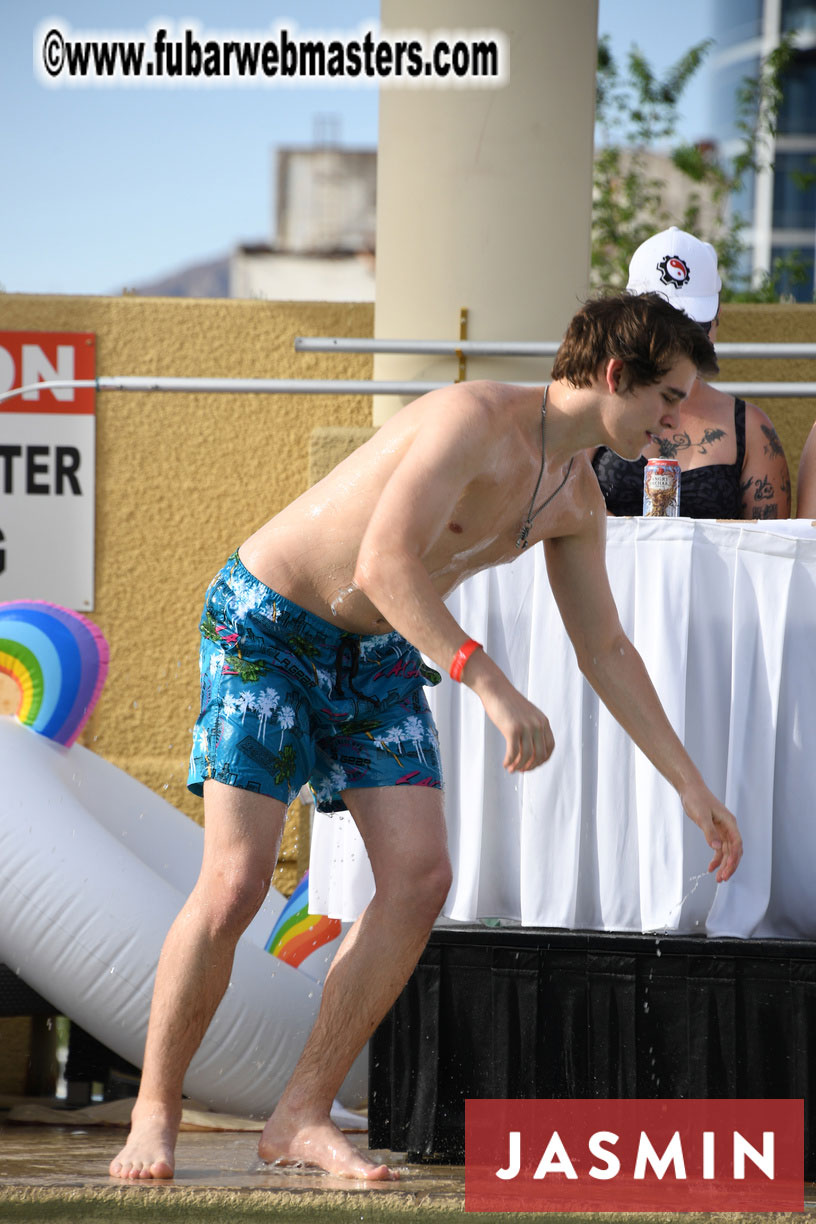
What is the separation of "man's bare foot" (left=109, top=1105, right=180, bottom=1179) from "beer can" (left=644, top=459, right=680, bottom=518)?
5.51 feet

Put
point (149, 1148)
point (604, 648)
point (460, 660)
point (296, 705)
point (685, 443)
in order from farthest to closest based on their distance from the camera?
1. point (685, 443)
2. point (604, 648)
3. point (296, 705)
4. point (149, 1148)
5. point (460, 660)

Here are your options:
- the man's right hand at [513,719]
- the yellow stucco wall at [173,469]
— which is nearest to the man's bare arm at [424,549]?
the man's right hand at [513,719]

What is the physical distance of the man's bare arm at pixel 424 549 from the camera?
7.97 feet

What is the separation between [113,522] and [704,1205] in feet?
11.6

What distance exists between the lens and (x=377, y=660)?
2.80 metres

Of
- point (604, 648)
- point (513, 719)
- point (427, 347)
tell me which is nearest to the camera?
point (513, 719)

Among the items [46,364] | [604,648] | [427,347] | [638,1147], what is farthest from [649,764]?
[46,364]

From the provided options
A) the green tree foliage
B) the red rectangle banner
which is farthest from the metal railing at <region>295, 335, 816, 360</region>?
the green tree foliage

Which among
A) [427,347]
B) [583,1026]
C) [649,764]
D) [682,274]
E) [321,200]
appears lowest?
[583,1026]

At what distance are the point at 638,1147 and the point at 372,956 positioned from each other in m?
0.71

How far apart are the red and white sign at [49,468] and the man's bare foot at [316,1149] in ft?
9.41

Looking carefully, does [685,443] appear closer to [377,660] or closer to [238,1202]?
[377,660]

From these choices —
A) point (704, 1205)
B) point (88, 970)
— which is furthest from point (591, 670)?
point (88, 970)

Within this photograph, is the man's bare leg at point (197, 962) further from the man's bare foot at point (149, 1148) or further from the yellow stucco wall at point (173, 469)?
the yellow stucco wall at point (173, 469)
